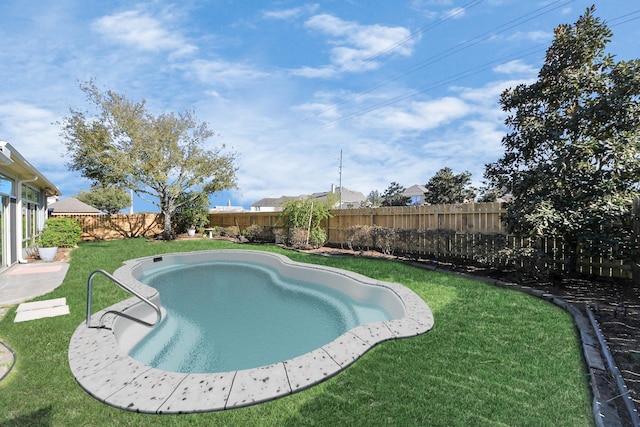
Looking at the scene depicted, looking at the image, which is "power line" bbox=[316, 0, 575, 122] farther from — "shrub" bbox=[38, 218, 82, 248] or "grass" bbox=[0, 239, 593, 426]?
"shrub" bbox=[38, 218, 82, 248]

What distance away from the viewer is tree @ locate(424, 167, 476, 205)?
26.2m

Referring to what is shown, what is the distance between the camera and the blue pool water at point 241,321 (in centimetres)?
406

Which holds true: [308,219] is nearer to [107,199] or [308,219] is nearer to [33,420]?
[33,420]

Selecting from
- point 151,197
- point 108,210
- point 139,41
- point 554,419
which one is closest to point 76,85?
point 151,197

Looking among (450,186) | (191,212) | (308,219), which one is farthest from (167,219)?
(450,186)

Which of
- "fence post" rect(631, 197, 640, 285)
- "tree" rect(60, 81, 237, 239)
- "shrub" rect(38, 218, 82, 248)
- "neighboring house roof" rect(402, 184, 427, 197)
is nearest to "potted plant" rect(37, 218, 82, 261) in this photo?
"shrub" rect(38, 218, 82, 248)

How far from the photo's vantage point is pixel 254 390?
8.66ft

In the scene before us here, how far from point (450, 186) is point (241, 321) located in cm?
2491

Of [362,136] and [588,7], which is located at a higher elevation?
[362,136]

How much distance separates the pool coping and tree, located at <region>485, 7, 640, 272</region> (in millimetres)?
4172

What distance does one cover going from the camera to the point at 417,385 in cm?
261

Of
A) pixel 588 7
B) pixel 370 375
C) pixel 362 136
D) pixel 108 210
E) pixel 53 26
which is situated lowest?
pixel 370 375

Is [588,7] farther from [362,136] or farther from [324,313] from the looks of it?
[362,136]

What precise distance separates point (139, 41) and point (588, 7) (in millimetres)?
12051
